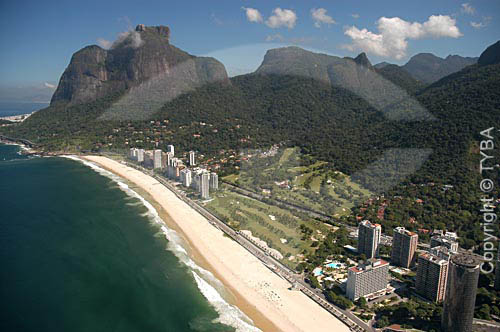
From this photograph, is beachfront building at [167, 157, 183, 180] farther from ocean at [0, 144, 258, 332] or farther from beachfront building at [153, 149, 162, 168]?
ocean at [0, 144, 258, 332]

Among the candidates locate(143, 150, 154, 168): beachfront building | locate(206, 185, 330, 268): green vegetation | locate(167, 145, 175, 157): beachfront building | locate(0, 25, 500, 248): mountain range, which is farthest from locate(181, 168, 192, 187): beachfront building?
locate(167, 145, 175, 157): beachfront building

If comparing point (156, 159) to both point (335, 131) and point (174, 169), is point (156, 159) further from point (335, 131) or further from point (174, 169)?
point (335, 131)

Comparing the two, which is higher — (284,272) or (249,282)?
(284,272)

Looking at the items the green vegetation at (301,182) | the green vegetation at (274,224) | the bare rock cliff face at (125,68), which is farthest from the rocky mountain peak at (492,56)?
the bare rock cliff face at (125,68)

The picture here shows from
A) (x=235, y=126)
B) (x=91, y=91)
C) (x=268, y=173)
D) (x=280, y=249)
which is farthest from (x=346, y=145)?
(x=91, y=91)

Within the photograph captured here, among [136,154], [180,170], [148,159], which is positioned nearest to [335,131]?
[180,170]

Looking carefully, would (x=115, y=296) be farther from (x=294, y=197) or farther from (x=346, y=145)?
(x=346, y=145)

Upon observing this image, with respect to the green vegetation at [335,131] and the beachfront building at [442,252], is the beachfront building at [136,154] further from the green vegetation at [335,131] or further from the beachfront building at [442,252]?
the beachfront building at [442,252]
